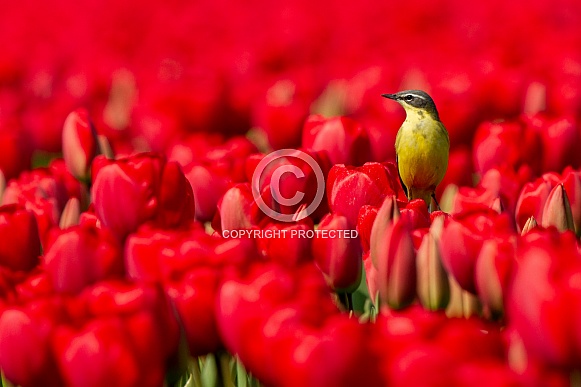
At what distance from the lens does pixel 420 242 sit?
1001 mm

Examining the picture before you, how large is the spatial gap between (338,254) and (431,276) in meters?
0.10

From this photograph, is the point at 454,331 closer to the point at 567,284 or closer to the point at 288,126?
the point at 567,284

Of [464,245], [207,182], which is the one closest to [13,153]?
[207,182]

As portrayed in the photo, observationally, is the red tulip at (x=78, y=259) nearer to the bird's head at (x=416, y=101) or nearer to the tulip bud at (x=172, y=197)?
the tulip bud at (x=172, y=197)

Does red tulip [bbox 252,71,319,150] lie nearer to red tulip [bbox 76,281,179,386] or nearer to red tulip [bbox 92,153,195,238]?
red tulip [bbox 92,153,195,238]

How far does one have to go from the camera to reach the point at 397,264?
955 mm

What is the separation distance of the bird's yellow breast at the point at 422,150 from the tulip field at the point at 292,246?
3cm

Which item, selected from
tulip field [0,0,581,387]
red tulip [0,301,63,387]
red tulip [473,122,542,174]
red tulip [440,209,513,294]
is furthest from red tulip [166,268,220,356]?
red tulip [473,122,542,174]

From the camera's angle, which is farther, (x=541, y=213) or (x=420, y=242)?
(x=541, y=213)

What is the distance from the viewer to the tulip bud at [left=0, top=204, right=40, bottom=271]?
1.14m

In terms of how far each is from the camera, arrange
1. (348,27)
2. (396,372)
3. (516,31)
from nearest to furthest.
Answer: (396,372) < (516,31) < (348,27)

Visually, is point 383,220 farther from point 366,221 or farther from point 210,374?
point 210,374

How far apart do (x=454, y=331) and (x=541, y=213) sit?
19.0 inches

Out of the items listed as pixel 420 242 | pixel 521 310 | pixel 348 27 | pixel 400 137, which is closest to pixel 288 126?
pixel 400 137
